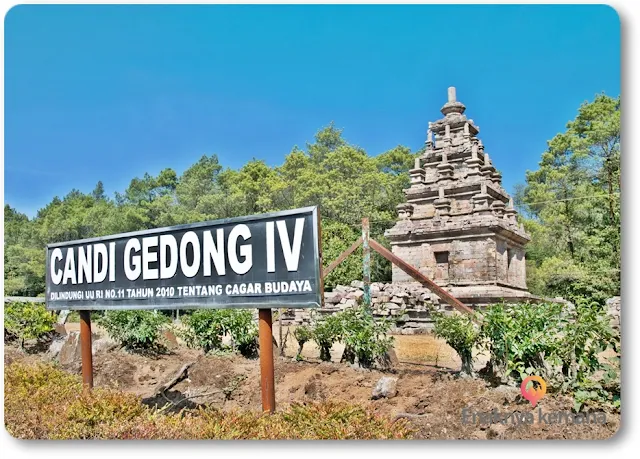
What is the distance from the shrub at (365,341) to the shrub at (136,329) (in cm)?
394

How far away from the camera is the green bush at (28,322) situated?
10508 mm

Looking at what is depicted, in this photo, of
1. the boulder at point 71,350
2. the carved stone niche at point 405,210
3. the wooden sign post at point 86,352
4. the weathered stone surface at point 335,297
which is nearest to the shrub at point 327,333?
the wooden sign post at point 86,352

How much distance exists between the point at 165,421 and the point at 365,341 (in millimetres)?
3404

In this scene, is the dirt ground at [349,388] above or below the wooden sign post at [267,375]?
below

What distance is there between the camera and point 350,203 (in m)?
26.9

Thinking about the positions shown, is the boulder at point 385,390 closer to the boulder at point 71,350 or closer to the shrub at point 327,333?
the shrub at point 327,333

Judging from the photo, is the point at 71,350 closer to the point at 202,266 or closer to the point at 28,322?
the point at 28,322

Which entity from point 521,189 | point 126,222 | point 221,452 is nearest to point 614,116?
point 221,452

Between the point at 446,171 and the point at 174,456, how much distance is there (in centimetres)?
1463

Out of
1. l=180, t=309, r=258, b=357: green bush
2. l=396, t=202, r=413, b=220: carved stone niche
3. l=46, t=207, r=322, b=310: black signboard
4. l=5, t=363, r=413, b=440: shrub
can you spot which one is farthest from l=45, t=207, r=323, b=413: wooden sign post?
l=396, t=202, r=413, b=220: carved stone niche

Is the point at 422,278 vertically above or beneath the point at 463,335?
above

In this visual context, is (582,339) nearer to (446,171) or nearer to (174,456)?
(174,456)

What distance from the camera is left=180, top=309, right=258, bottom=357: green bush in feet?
32.2

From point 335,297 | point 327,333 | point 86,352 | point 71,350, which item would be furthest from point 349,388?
point 335,297
